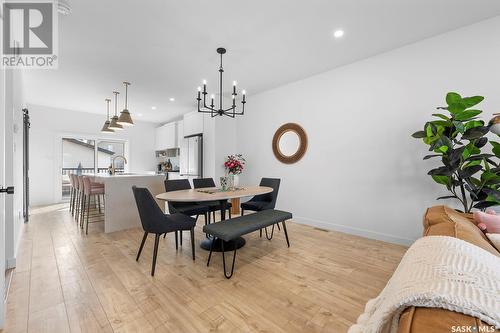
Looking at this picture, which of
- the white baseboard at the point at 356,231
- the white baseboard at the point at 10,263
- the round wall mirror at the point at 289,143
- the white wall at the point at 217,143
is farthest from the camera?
the white wall at the point at 217,143

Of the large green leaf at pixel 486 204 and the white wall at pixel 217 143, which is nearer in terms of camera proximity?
the large green leaf at pixel 486 204

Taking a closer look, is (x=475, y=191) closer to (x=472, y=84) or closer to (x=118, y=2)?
(x=472, y=84)

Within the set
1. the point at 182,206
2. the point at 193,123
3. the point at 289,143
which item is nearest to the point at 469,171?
the point at 289,143

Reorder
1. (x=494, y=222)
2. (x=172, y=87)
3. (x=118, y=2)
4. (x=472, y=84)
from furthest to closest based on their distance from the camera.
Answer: (x=172, y=87)
(x=472, y=84)
(x=118, y=2)
(x=494, y=222)

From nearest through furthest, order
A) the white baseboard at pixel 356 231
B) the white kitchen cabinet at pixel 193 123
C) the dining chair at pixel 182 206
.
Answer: the white baseboard at pixel 356 231, the dining chair at pixel 182 206, the white kitchen cabinet at pixel 193 123

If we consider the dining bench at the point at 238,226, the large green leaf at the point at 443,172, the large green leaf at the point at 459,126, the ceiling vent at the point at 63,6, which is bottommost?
the dining bench at the point at 238,226

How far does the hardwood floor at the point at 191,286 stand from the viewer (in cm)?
150

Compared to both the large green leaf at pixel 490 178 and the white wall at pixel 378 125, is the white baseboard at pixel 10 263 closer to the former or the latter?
the white wall at pixel 378 125

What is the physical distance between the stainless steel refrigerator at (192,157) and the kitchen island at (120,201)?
160cm

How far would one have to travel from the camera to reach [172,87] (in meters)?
4.27

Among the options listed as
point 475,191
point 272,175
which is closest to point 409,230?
point 475,191

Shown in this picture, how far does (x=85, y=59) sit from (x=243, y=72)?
240 centimetres

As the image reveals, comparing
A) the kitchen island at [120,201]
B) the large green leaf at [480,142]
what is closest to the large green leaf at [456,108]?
the large green leaf at [480,142]

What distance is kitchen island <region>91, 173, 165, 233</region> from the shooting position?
3414 millimetres
